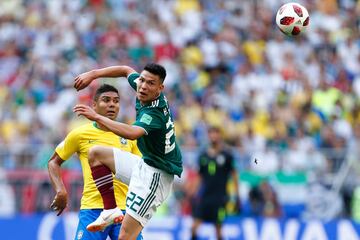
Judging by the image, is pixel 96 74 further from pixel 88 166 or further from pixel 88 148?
pixel 88 166

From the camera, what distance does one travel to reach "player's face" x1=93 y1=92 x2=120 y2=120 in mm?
11977

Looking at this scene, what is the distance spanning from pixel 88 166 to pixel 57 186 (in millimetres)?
A: 411

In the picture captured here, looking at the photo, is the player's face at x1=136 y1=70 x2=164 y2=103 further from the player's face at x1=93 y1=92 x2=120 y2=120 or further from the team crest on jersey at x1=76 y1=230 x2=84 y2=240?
the team crest on jersey at x1=76 y1=230 x2=84 y2=240

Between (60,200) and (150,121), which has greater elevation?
(150,121)

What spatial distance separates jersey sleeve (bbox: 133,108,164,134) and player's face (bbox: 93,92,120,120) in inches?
34.8

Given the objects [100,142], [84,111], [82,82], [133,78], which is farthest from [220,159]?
[84,111]

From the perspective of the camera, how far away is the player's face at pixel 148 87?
1127 cm

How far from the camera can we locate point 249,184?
18828 mm

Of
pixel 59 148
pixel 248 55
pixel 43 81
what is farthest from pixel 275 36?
pixel 59 148

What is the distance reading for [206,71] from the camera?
22625mm

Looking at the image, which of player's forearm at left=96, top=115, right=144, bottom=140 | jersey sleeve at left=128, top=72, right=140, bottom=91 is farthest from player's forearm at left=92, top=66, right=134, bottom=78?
player's forearm at left=96, top=115, right=144, bottom=140

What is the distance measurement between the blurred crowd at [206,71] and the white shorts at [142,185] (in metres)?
7.24

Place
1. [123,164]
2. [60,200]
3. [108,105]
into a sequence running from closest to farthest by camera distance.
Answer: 1. [123,164]
2. [60,200]
3. [108,105]

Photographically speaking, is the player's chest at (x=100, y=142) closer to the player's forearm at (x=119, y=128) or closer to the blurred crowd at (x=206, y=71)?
the player's forearm at (x=119, y=128)
